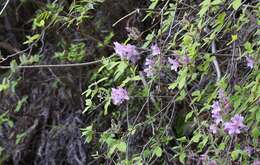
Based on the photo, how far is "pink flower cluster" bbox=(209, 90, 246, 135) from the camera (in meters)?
1.59

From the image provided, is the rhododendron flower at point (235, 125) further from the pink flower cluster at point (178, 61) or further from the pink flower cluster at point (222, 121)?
the pink flower cluster at point (178, 61)

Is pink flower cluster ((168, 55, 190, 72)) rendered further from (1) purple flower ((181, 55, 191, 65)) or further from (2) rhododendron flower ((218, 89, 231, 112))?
(2) rhododendron flower ((218, 89, 231, 112))

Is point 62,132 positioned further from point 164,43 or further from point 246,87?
point 246,87

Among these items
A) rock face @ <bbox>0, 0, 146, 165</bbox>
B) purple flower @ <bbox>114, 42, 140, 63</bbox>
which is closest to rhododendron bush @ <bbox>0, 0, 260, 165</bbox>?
purple flower @ <bbox>114, 42, 140, 63</bbox>

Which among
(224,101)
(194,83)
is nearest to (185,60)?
(224,101)

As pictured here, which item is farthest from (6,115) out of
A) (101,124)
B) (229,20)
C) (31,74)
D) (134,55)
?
(229,20)

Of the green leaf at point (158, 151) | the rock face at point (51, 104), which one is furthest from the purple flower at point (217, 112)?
the rock face at point (51, 104)

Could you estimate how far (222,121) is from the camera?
1.64 m

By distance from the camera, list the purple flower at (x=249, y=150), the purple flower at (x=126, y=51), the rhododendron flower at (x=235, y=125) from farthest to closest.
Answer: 1. the purple flower at (x=126, y=51)
2. the purple flower at (x=249, y=150)
3. the rhododendron flower at (x=235, y=125)

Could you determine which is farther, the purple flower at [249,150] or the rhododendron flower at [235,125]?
the purple flower at [249,150]

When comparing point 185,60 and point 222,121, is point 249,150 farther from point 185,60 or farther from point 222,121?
point 185,60

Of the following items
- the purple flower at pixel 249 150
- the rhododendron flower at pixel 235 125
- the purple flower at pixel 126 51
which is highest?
the purple flower at pixel 126 51

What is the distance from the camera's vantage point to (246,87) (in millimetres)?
1685

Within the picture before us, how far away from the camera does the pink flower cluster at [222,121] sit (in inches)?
62.7
